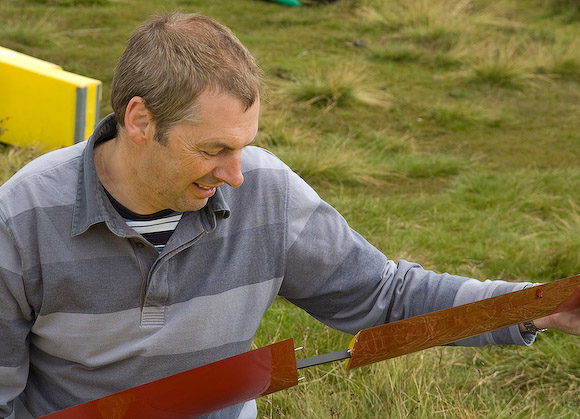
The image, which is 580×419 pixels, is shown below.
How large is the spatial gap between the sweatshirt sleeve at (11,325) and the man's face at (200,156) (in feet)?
0.96

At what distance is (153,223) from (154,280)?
0.13 metres

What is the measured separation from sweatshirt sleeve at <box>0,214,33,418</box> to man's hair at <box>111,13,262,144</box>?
0.38m

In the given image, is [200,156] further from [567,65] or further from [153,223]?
[567,65]

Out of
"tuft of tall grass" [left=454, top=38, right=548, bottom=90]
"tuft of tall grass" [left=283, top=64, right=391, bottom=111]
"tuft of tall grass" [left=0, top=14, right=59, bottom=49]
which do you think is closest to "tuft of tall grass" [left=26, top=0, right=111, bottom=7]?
"tuft of tall grass" [left=0, top=14, right=59, bottom=49]

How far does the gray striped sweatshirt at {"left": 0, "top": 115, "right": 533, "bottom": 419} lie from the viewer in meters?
1.77

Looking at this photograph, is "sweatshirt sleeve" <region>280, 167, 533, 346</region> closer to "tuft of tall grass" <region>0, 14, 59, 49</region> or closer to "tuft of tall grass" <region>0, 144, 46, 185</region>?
"tuft of tall grass" <region>0, 144, 46, 185</region>

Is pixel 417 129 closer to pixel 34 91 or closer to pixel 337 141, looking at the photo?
pixel 337 141

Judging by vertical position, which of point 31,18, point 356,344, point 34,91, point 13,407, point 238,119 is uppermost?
point 238,119

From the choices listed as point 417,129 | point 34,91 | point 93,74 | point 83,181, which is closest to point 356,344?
point 83,181

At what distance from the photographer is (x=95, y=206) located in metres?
1.75

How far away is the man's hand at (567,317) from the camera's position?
6.36ft

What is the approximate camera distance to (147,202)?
185 cm

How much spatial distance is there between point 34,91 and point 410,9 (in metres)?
5.01

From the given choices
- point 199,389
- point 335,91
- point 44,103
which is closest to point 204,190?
point 199,389
